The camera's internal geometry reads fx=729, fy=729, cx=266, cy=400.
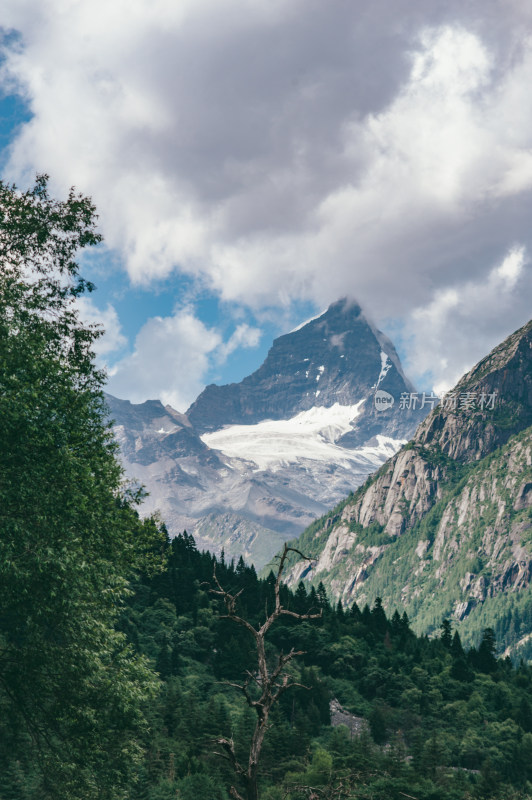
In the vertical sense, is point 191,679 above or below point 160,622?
below

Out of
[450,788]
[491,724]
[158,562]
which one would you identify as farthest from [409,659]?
[158,562]

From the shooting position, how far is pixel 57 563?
25.0 metres

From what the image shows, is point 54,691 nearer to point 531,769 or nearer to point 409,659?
Result: point 531,769

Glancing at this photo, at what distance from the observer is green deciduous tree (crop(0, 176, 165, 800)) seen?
2581 centimetres

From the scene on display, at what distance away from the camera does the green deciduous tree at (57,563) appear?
25812 mm

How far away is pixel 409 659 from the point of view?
172125 millimetres

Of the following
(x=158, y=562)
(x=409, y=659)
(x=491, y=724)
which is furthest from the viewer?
(x=409, y=659)

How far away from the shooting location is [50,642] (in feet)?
90.8

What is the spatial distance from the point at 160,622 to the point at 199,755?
6246 cm

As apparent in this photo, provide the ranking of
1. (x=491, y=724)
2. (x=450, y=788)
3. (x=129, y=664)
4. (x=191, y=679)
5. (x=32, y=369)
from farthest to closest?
(x=491, y=724) → (x=191, y=679) → (x=450, y=788) → (x=129, y=664) → (x=32, y=369)

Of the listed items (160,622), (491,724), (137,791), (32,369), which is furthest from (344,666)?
(32,369)

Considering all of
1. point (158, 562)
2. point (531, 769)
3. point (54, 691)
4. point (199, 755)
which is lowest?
point (531, 769)

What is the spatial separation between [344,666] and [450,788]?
77785mm

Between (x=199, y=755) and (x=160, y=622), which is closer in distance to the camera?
(x=199, y=755)
